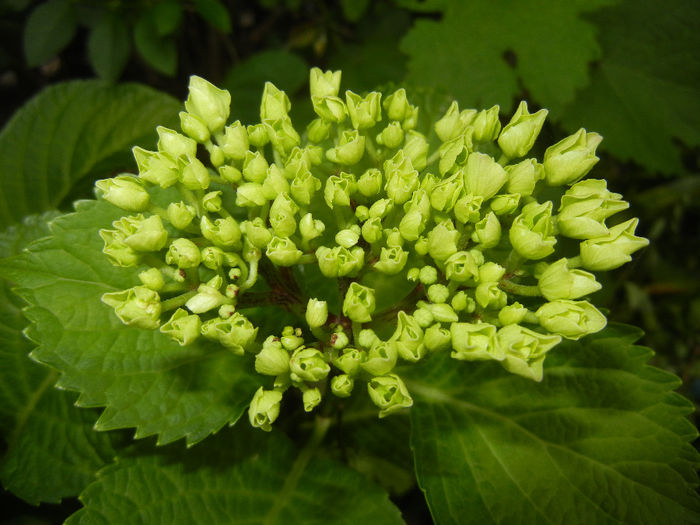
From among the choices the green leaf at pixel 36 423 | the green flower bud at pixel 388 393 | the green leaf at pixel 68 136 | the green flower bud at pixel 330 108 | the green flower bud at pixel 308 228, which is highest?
the green flower bud at pixel 330 108

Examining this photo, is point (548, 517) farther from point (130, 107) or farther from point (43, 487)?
point (130, 107)

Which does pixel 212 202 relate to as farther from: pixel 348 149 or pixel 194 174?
pixel 348 149

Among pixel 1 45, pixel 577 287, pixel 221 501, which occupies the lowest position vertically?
pixel 221 501

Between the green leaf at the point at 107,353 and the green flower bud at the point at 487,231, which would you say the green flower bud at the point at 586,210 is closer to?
the green flower bud at the point at 487,231

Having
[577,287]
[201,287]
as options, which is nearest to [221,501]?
[201,287]

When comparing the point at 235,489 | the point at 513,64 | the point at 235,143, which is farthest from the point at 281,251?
the point at 513,64

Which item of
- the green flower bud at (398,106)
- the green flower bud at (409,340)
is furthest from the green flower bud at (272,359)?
the green flower bud at (398,106)
